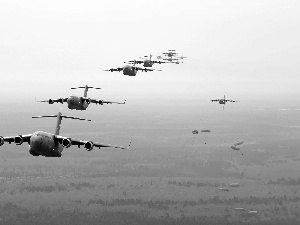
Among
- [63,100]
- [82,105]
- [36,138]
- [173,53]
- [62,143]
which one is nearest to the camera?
[36,138]

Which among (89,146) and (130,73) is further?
(130,73)

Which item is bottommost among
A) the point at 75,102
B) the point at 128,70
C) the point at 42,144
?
the point at 42,144

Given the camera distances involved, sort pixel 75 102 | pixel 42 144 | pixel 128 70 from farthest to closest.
Result: 1. pixel 128 70
2. pixel 75 102
3. pixel 42 144

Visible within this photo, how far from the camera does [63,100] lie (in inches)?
5113

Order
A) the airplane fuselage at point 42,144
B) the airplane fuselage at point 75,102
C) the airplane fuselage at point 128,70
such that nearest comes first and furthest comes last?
the airplane fuselage at point 42,144 → the airplane fuselage at point 75,102 → the airplane fuselage at point 128,70

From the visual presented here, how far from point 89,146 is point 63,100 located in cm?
6131

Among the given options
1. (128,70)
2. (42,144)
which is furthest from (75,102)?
(42,144)

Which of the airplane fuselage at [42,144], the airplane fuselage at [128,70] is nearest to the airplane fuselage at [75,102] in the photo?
the airplane fuselage at [128,70]

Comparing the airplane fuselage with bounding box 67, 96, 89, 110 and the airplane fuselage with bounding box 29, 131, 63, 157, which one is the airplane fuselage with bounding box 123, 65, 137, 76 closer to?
the airplane fuselage with bounding box 67, 96, 89, 110

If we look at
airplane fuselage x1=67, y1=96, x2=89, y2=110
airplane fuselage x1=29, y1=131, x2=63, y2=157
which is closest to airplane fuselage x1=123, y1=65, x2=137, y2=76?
airplane fuselage x1=67, y1=96, x2=89, y2=110

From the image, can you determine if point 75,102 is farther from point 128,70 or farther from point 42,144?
point 42,144

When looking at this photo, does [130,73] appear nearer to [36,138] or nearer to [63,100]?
[63,100]

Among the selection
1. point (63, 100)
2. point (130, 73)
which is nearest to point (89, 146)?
point (63, 100)

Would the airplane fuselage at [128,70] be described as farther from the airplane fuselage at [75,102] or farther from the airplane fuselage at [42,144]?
the airplane fuselage at [42,144]
